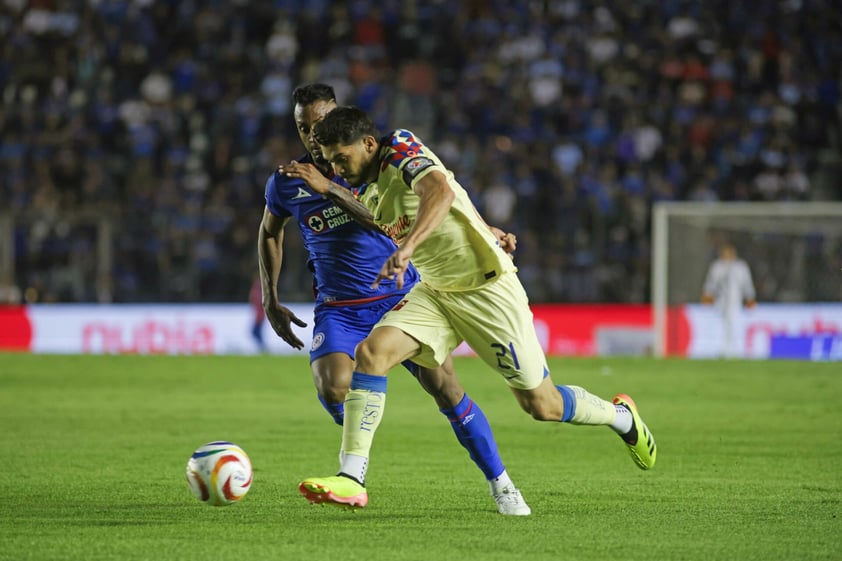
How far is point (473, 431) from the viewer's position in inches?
256

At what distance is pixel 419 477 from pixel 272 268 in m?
1.60

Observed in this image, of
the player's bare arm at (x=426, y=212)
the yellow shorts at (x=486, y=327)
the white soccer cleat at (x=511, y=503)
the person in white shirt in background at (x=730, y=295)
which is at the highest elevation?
the player's bare arm at (x=426, y=212)

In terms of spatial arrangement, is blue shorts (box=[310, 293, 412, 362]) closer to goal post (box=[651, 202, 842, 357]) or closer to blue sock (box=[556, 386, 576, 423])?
blue sock (box=[556, 386, 576, 423])

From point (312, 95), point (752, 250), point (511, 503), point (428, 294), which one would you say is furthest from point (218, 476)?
point (752, 250)

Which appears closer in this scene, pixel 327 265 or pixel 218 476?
A: pixel 218 476

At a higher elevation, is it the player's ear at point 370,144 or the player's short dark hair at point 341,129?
the player's short dark hair at point 341,129

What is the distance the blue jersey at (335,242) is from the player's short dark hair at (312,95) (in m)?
0.39

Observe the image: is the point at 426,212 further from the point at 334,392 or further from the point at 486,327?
the point at 334,392

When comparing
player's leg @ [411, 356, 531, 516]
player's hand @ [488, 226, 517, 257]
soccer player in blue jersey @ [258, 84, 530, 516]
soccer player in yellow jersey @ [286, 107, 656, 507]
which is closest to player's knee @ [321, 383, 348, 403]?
soccer player in blue jersey @ [258, 84, 530, 516]

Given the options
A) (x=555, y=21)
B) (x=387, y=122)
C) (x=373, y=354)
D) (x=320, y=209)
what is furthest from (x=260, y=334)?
(x=373, y=354)

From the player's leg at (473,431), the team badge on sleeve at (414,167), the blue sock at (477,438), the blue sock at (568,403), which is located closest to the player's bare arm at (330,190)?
the team badge on sleeve at (414,167)

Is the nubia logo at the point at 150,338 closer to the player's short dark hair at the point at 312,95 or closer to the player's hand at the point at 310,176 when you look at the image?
the player's short dark hair at the point at 312,95

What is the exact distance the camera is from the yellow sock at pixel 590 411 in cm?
651

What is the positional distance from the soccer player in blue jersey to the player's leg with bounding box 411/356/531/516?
839 mm
